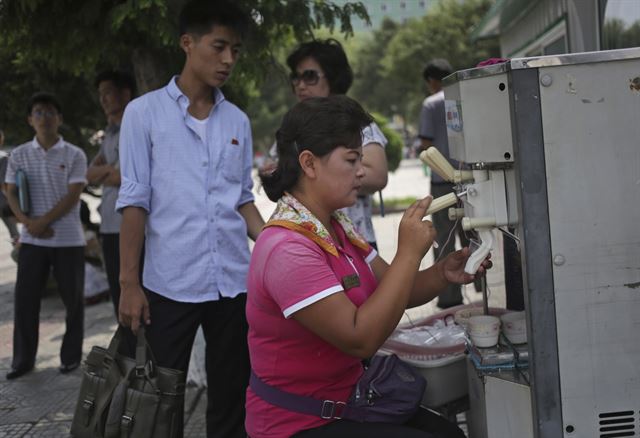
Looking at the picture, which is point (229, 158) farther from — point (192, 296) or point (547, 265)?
point (547, 265)

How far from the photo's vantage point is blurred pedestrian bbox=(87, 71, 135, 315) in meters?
4.79

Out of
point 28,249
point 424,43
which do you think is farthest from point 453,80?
point 424,43

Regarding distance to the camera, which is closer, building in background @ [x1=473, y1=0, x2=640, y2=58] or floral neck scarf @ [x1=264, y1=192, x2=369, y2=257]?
floral neck scarf @ [x1=264, y1=192, x2=369, y2=257]

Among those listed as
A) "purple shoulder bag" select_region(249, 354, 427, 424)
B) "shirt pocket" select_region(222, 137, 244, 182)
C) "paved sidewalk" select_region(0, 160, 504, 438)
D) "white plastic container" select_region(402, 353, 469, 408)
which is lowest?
"paved sidewalk" select_region(0, 160, 504, 438)

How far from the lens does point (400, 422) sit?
7.39ft

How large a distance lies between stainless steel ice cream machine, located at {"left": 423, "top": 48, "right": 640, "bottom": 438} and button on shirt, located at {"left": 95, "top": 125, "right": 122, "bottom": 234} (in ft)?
10.8

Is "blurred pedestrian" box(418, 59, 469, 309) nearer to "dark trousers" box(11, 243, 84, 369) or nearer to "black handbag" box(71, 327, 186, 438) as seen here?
"dark trousers" box(11, 243, 84, 369)

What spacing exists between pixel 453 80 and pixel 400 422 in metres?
1.02

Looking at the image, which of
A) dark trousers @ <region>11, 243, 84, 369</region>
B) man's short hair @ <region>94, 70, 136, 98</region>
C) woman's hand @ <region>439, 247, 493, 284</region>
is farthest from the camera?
dark trousers @ <region>11, 243, 84, 369</region>

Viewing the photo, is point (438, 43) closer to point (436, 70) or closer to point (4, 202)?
point (436, 70)

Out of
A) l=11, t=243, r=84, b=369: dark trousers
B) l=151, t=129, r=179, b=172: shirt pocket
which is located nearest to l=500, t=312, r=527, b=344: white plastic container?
l=151, t=129, r=179, b=172: shirt pocket

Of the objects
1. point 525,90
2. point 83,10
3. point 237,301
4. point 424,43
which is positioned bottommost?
point 237,301

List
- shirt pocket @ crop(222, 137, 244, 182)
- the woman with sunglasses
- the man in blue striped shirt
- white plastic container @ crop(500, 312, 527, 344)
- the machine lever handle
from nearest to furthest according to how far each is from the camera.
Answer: the machine lever handle, white plastic container @ crop(500, 312, 527, 344), the man in blue striped shirt, shirt pocket @ crop(222, 137, 244, 182), the woman with sunglasses

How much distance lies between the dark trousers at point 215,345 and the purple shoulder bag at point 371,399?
77cm
